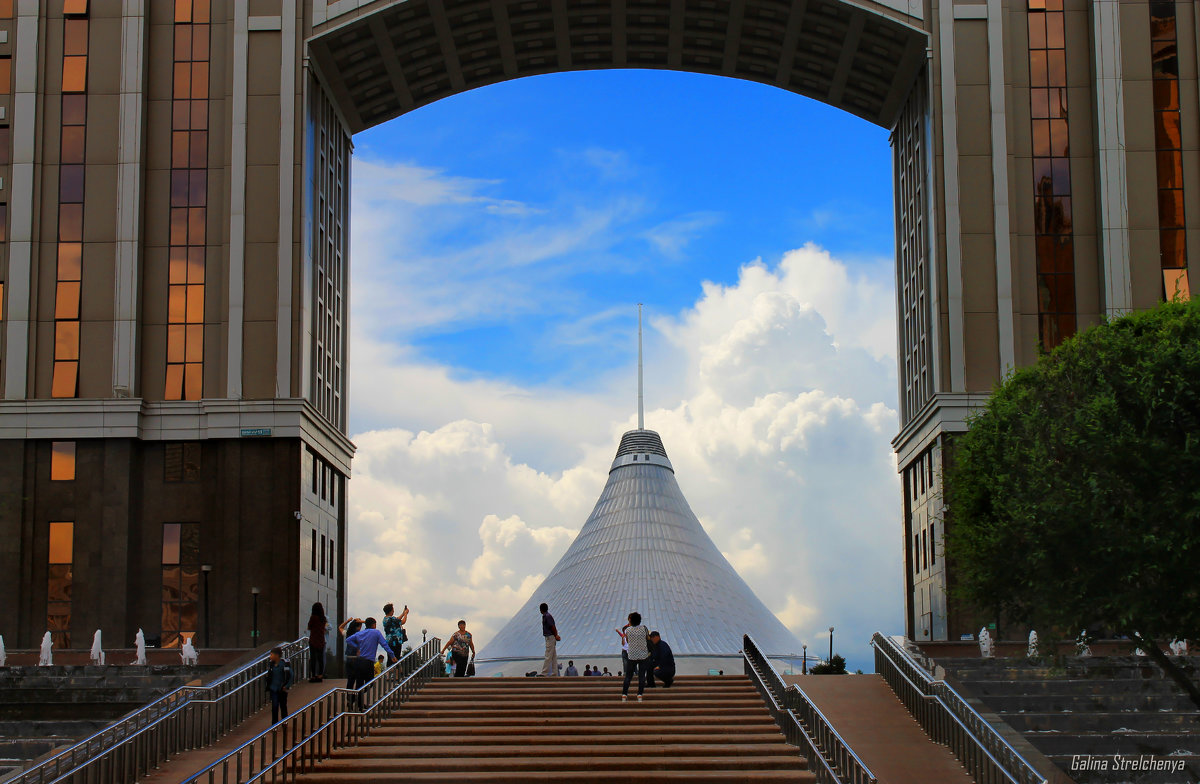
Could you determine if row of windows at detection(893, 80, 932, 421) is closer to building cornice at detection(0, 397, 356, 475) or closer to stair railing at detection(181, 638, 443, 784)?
building cornice at detection(0, 397, 356, 475)

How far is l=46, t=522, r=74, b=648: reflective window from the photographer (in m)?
37.5

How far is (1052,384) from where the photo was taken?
81.0 feet

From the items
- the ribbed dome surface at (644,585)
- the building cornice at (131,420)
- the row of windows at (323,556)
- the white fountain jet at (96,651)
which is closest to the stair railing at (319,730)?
the white fountain jet at (96,651)

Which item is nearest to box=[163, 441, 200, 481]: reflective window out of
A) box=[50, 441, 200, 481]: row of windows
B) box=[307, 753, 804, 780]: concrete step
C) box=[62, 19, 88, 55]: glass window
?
box=[50, 441, 200, 481]: row of windows

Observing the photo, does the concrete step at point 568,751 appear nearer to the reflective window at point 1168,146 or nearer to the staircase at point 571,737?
the staircase at point 571,737

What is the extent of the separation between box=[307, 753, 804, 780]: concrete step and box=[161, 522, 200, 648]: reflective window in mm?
18365

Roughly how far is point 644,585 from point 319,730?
178 ft

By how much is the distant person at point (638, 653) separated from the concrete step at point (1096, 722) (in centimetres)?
620

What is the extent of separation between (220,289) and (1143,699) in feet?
88.1

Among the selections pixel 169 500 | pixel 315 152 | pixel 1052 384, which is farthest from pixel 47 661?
pixel 1052 384

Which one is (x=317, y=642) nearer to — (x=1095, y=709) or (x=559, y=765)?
(x=559, y=765)

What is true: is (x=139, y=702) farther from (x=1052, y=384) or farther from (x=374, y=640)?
(x=1052, y=384)

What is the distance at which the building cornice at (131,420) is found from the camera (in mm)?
38500

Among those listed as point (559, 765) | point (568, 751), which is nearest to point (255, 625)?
point (568, 751)
